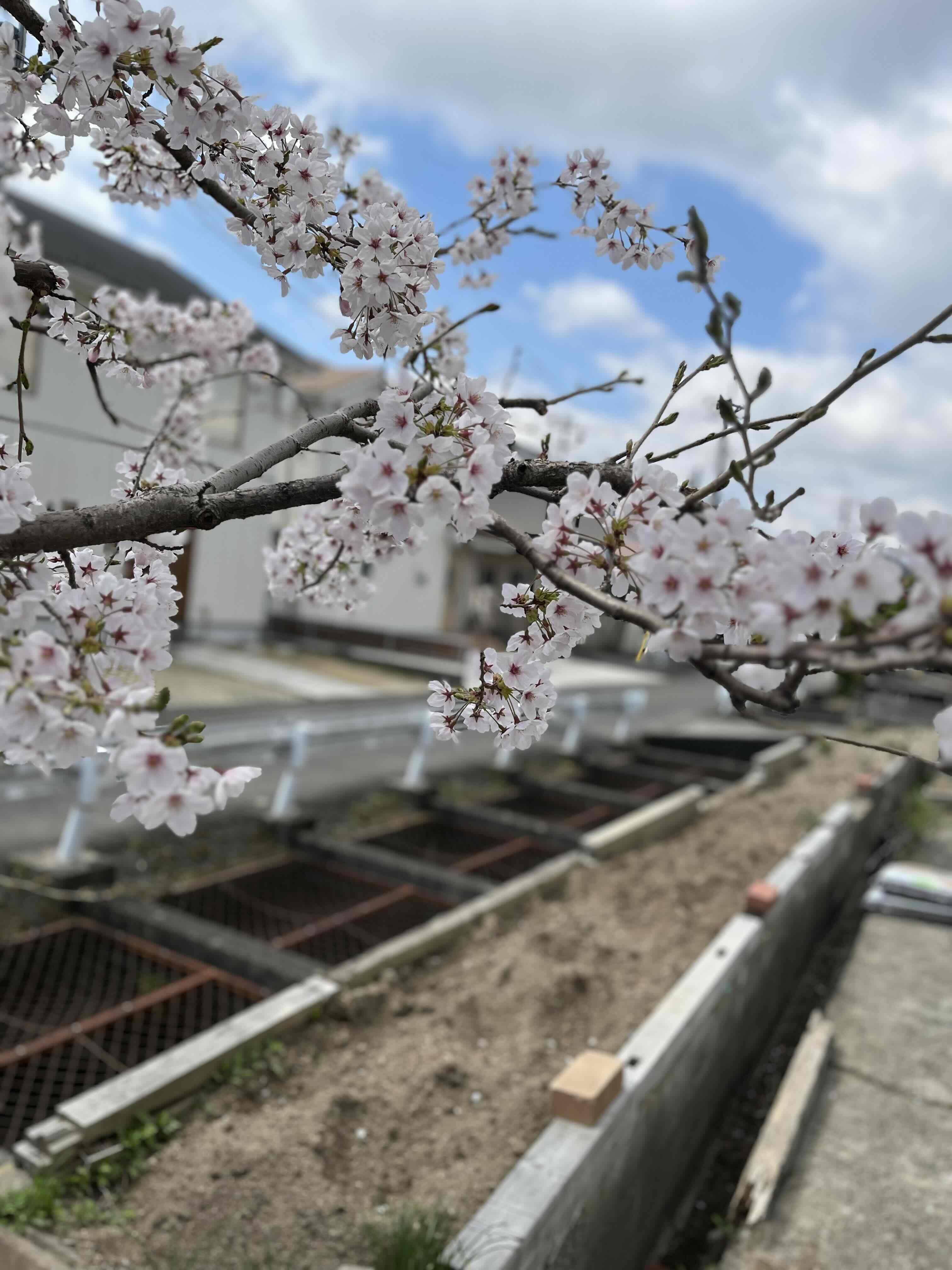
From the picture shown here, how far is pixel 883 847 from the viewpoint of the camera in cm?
1089

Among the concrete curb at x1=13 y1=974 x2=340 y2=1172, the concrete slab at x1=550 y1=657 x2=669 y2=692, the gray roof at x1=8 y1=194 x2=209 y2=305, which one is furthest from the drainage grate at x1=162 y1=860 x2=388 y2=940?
the concrete slab at x1=550 y1=657 x2=669 y2=692

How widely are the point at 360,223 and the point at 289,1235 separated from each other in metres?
2.98

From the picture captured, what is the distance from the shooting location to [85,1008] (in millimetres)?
4477

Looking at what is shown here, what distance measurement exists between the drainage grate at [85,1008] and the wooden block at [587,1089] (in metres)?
1.85

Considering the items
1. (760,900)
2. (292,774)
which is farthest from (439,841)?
(760,900)

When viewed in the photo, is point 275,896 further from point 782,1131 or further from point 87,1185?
point 782,1131

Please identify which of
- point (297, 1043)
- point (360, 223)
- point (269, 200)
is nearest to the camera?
point (269, 200)

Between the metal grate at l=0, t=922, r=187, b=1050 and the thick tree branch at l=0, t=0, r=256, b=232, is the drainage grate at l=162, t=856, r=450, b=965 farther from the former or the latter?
the thick tree branch at l=0, t=0, r=256, b=232

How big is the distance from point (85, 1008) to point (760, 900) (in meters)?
3.71

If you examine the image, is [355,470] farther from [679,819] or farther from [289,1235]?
[679,819]

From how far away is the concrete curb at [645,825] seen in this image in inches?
283

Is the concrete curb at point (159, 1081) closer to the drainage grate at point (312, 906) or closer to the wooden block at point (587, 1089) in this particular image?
the drainage grate at point (312, 906)

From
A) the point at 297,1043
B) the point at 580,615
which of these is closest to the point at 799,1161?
the point at 297,1043

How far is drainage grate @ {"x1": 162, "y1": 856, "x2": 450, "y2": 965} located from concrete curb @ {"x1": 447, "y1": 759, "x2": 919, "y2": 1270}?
1.84m
